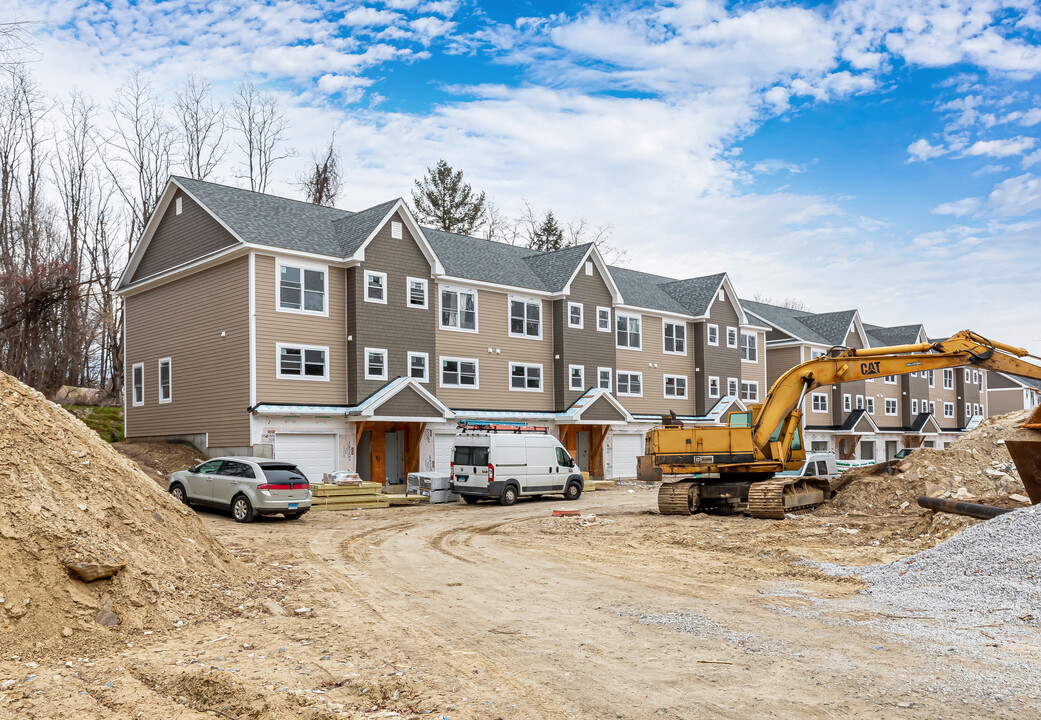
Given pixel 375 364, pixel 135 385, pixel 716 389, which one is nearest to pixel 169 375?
pixel 135 385

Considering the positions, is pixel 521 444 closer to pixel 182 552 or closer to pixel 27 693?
pixel 182 552

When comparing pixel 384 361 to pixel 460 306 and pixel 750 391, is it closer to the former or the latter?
pixel 460 306

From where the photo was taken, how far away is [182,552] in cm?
1080

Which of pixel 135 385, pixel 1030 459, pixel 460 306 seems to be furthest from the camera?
pixel 460 306

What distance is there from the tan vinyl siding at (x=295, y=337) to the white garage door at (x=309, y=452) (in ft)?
4.16

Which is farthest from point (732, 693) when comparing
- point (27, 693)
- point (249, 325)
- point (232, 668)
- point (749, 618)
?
point (249, 325)

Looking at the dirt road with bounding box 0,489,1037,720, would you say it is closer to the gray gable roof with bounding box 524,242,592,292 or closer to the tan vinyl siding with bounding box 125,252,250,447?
the tan vinyl siding with bounding box 125,252,250,447

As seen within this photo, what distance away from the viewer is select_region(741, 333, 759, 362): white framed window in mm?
51562

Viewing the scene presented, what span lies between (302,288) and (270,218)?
3.39 m

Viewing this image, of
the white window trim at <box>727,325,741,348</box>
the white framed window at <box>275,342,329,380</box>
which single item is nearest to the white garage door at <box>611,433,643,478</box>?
the white window trim at <box>727,325,741,348</box>

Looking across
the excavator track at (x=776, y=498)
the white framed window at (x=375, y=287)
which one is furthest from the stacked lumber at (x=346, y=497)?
the excavator track at (x=776, y=498)

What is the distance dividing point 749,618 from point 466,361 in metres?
26.7

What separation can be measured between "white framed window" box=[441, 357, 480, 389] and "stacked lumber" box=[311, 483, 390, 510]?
29.9 ft

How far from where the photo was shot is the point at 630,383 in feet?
145
